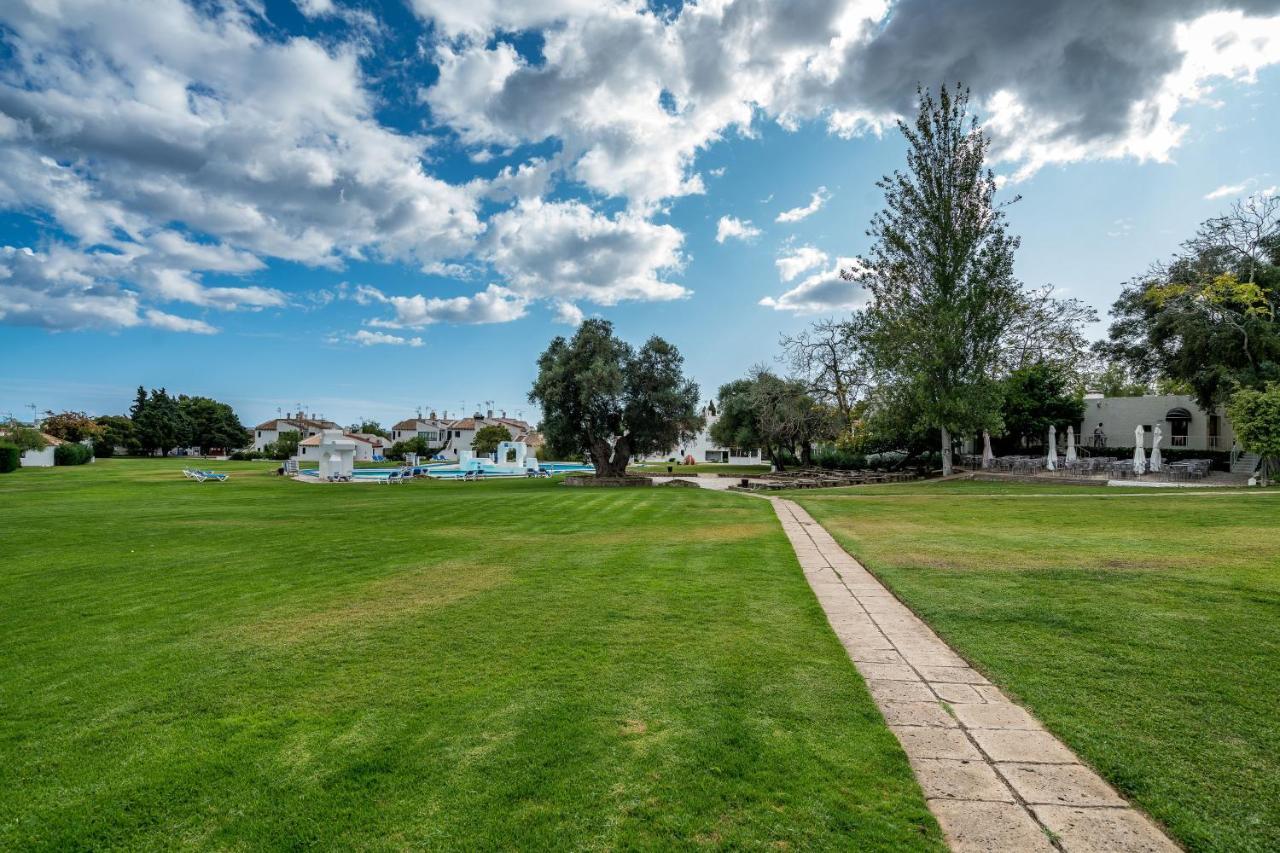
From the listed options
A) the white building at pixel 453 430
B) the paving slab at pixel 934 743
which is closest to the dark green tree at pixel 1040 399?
the paving slab at pixel 934 743

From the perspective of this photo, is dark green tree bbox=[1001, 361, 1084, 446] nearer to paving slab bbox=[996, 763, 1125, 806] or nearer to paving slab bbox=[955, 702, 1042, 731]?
paving slab bbox=[955, 702, 1042, 731]

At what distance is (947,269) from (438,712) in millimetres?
30941

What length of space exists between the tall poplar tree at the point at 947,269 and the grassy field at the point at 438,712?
2297 cm

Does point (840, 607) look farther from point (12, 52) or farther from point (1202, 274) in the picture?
point (1202, 274)

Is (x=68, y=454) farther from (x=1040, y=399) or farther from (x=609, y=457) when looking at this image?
(x=1040, y=399)

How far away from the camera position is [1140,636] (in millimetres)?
5203

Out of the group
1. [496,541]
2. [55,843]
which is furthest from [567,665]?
[496,541]

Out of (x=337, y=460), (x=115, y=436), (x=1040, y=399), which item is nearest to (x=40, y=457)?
(x=115, y=436)

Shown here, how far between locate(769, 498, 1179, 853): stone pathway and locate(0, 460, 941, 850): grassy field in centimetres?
19

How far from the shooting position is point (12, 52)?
15.4 metres

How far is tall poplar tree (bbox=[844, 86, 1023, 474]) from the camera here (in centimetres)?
2773

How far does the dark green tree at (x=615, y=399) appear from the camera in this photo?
31531 millimetres

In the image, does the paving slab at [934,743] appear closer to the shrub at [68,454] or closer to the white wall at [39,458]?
the white wall at [39,458]

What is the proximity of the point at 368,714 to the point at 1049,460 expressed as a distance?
3298 centimetres
